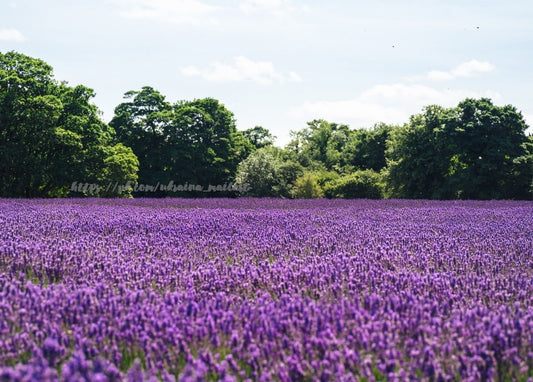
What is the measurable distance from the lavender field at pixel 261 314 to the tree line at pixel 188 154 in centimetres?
2227

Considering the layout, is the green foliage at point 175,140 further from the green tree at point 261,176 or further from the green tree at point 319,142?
the green tree at point 319,142

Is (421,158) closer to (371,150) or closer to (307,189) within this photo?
(307,189)

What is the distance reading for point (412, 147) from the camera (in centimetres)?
3512

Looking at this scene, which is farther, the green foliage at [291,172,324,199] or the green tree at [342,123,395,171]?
the green tree at [342,123,395,171]

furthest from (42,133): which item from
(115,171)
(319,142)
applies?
(319,142)

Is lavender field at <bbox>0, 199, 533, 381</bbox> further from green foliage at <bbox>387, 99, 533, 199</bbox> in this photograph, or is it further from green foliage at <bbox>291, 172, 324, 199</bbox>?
green foliage at <bbox>387, 99, 533, 199</bbox>

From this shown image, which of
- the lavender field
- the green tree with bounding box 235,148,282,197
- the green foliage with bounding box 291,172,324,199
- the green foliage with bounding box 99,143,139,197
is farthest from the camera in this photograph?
the green tree with bounding box 235,148,282,197

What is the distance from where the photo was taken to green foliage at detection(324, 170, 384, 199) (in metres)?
31.9

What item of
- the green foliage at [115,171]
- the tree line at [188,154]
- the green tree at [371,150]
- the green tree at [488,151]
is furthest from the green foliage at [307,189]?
the green tree at [371,150]

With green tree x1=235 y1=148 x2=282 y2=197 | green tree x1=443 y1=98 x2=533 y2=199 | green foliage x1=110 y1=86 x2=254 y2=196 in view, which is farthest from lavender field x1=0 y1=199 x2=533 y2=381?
green foliage x1=110 y1=86 x2=254 y2=196

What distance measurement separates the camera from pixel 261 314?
10.3ft

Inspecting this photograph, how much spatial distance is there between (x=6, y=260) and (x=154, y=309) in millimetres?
3057

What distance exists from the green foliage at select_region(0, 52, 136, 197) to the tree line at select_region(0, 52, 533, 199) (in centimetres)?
6

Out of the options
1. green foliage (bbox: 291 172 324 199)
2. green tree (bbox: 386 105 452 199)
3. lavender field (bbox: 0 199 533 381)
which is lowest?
lavender field (bbox: 0 199 533 381)
